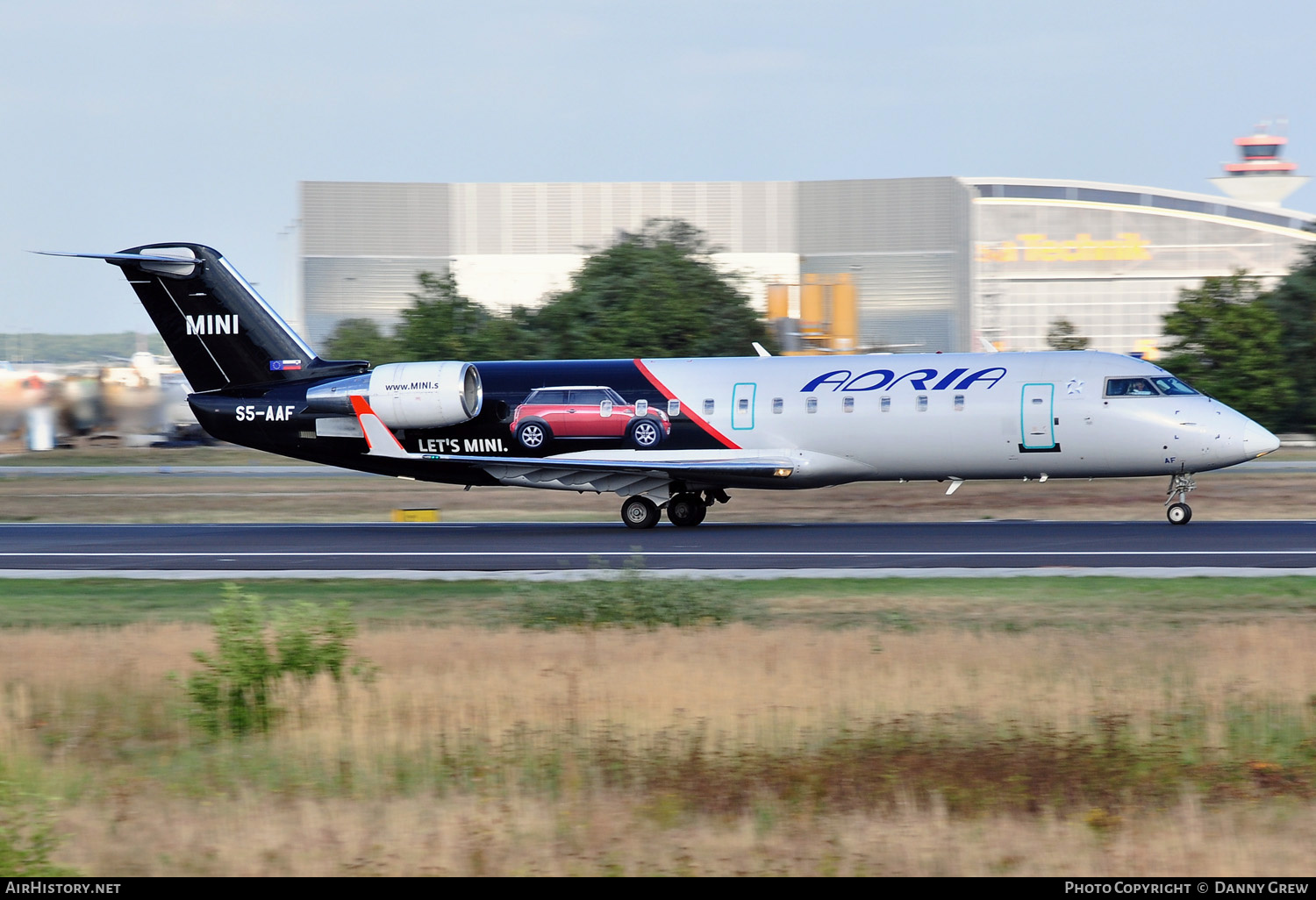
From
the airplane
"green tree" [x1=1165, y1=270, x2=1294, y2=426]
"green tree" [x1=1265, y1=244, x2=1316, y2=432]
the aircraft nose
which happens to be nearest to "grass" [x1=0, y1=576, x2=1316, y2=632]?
the aircraft nose

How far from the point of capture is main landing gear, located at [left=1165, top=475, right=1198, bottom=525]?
2638 centimetres

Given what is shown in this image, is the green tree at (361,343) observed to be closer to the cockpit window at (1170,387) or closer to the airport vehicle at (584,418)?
the airport vehicle at (584,418)

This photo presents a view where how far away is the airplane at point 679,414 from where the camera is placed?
26.1 metres

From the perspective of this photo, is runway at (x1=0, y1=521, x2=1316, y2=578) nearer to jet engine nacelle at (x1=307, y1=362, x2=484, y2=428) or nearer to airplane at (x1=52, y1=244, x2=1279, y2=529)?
airplane at (x1=52, y1=244, x2=1279, y2=529)

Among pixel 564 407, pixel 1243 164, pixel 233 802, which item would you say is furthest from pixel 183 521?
pixel 1243 164

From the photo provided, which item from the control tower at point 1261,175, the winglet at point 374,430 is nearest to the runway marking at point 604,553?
the winglet at point 374,430

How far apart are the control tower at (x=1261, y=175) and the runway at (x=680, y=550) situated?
128 m

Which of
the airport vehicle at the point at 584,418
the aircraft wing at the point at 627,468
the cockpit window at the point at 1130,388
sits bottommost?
the aircraft wing at the point at 627,468

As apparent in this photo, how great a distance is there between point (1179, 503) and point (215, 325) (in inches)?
776

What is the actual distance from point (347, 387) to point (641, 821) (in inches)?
849

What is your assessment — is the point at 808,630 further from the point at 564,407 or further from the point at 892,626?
the point at 564,407

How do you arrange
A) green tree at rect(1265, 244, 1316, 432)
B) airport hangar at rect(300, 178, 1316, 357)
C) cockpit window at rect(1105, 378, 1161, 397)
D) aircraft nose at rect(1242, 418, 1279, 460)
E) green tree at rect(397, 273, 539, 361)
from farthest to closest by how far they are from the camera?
airport hangar at rect(300, 178, 1316, 357), green tree at rect(397, 273, 539, 361), green tree at rect(1265, 244, 1316, 432), cockpit window at rect(1105, 378, 1161, 397), aircraft nose at rect(1242, 418, 1279, 460)

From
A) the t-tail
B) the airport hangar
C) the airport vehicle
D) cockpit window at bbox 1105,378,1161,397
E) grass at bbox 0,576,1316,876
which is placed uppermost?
the airport hangar

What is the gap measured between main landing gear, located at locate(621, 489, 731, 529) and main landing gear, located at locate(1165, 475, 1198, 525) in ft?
28.6
